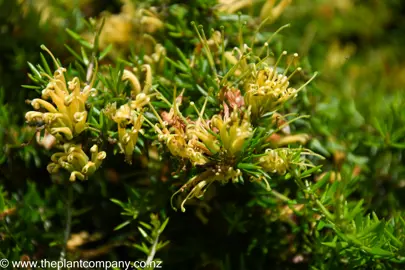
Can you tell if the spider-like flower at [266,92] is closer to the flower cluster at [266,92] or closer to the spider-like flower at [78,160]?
the flower cluster at [266,92]

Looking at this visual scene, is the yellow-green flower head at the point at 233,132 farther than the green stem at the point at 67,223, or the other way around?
the green stem at the point at 67,223

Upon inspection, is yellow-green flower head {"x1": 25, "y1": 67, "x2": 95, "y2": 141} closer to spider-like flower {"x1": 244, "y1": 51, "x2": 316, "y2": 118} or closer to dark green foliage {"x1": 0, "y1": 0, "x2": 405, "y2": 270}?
dark green foliage {"x1": 0, "y1": 0, "x2": 405, "y2": 270}

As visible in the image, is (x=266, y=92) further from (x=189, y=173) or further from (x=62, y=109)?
(x=62, y=109)

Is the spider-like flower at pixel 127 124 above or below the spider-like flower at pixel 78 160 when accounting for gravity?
above

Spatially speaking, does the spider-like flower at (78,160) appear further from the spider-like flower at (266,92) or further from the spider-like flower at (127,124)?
the spider-like flower at (266,92)

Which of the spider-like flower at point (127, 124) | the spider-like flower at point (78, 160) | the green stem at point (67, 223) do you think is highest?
the spider-like flower at point (127, 124)

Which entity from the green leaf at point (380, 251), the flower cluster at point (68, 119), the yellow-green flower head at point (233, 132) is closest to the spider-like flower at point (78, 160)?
the flower cluster at point (68, 119)

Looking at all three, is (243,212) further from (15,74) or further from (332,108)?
(15,74)

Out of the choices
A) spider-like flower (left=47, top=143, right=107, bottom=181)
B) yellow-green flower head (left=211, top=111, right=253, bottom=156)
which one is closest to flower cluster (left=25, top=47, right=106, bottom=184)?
spider-like flower (left=47, top=143, right=107, bottom=181)
